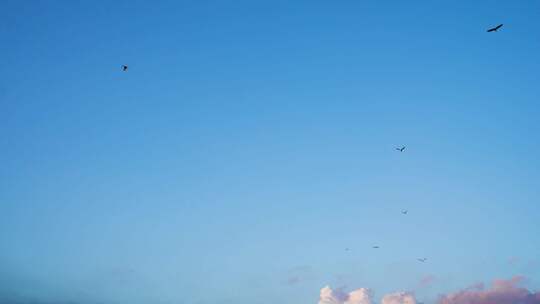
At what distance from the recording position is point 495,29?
50438 millimetres

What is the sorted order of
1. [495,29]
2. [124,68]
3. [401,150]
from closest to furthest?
[495,29]
[124,68]
[401,150]

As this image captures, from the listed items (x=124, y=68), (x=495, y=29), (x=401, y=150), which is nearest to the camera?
(x=495, y=29)

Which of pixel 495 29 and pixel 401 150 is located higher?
pixel 495 29

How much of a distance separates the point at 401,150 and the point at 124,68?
73245 mm

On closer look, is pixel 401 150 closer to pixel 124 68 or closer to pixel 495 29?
pixel 495 29

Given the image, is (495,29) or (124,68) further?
(124,68)

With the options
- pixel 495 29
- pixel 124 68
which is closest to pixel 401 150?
pixel 495 29

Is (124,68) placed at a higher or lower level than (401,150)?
higher

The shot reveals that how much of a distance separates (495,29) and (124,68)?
70.0 metres

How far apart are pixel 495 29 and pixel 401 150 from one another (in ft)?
136

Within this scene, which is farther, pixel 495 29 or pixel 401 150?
pixel 401 150

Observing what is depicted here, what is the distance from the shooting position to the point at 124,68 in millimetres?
66688
